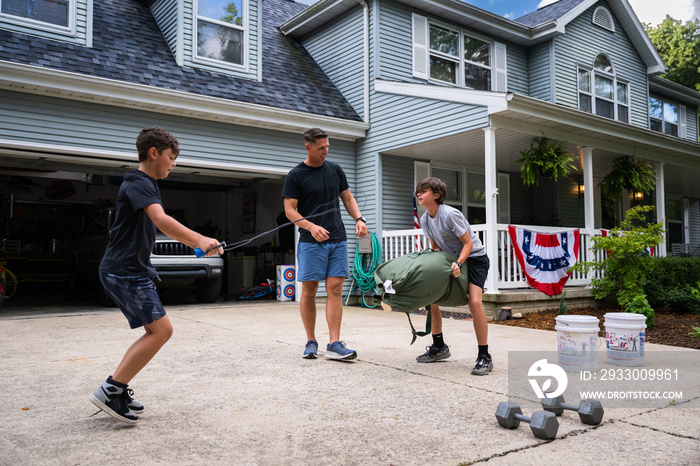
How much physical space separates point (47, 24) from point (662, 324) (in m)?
9.68

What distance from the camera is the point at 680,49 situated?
2714cm

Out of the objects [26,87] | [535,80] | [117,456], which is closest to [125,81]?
[26,87]

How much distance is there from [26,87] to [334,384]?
635 centimetres

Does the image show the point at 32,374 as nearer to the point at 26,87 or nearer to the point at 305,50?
the point at 26,87

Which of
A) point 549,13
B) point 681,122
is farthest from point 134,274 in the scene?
point 681,122

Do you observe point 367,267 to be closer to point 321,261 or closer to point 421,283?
point 321,261

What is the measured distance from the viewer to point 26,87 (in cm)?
723

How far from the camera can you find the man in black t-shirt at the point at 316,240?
14.1 feet

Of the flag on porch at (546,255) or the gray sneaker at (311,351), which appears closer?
the gray sneaker at (311,351)

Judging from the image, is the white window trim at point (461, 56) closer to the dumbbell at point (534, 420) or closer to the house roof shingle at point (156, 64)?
the house roof shingle at point (156, 64)

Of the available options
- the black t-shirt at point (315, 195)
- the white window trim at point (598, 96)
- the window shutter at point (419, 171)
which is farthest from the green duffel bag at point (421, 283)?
the white window trim at point (598, 96)

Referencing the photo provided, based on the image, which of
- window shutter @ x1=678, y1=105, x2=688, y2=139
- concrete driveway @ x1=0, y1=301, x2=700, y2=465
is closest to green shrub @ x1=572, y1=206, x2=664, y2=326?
concrete driveway @ x1=0, y1=301, x2=700, y2=465

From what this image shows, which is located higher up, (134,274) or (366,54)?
(366,54)

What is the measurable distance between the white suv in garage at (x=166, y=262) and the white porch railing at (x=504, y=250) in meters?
3.16
